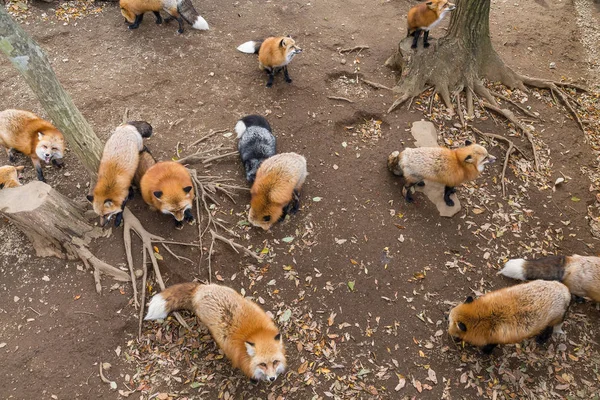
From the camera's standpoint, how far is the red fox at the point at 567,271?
5.45 metres

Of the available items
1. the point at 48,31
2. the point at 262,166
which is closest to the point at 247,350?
the point at 262,166

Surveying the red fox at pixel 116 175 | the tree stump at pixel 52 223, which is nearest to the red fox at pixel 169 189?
the red fox at pixel 116 175

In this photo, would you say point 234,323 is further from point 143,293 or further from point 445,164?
point 445,164

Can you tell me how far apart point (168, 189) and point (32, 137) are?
2.85 m

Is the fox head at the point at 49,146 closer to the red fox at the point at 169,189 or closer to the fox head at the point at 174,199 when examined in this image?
the red fox at the point at 169,189

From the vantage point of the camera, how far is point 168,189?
18.2 feet

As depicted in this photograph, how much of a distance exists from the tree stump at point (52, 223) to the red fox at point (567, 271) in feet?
19.1

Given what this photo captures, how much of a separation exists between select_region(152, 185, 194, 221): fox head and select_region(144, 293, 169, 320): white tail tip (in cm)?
134

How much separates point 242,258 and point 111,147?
8.77 ft

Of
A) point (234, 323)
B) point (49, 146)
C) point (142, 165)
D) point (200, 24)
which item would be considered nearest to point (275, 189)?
point (234, 323)

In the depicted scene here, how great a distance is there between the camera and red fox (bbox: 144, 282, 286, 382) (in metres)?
4.38

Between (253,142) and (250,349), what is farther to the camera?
(253,142)

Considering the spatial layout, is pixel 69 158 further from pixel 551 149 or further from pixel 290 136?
pixel 551 149

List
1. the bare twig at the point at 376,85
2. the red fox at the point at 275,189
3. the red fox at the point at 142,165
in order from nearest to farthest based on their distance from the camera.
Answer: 1. the red fox at the point at 275,189
2. the red fox at the point at 142,165
3. the bare twig at the point at 376,85
